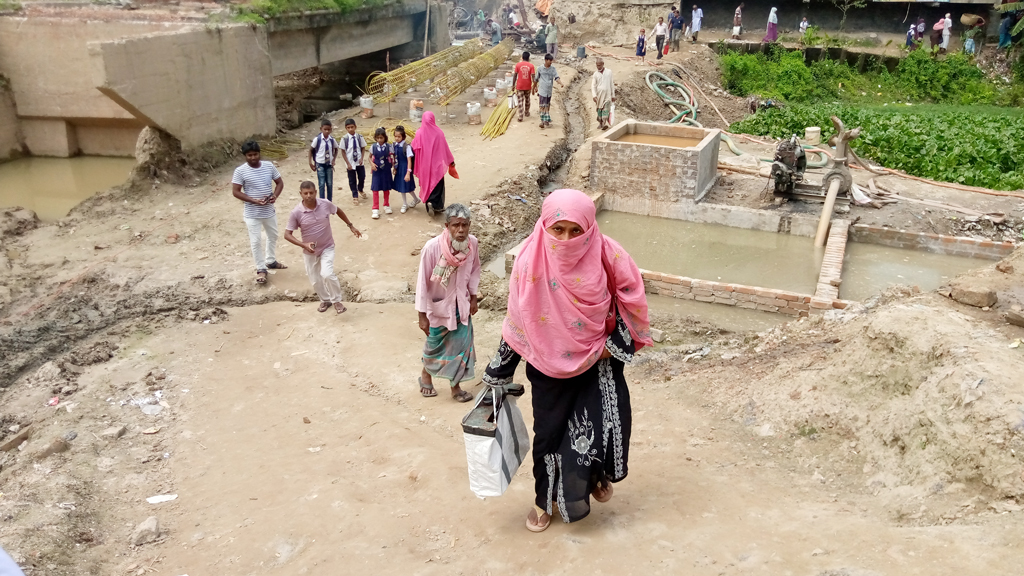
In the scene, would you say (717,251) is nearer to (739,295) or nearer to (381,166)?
(739,295)

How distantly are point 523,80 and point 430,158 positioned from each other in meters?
5.52

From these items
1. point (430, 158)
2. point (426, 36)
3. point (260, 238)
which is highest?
point (426, 36)

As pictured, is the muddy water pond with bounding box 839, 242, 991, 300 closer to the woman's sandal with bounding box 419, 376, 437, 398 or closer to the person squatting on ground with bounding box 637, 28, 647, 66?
the woman's sandal with bounding box 419, 376, 437, 398

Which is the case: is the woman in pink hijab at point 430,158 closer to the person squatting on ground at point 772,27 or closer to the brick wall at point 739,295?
the brick wall at point 739,295

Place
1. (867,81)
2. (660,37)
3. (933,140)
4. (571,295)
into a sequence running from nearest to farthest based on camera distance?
(571,295) → (933,140) → (660,37) → (867,81)

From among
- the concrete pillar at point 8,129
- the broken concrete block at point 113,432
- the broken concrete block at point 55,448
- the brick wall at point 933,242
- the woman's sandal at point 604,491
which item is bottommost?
the broken concrete block at point 113,432

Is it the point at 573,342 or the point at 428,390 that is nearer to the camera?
the point at 573,342

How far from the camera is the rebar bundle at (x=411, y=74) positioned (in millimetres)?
13898

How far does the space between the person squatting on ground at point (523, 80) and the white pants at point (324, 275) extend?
8251 millimetres

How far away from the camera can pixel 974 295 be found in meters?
5.15

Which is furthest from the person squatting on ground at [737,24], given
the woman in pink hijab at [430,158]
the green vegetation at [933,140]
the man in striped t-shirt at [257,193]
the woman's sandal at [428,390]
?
the woman's sandal at [428,390]

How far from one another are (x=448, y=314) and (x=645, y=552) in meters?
→ 2.31

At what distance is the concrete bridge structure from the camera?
32.0 feet

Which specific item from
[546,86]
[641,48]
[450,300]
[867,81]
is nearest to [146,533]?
[450,300]
